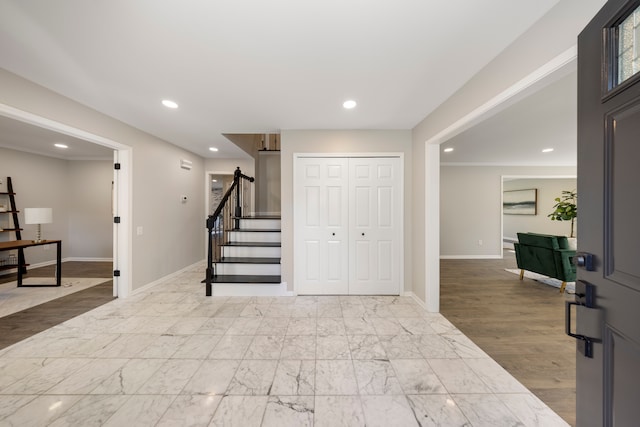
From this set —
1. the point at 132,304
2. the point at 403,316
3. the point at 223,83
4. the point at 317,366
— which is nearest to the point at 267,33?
the point at 223,83

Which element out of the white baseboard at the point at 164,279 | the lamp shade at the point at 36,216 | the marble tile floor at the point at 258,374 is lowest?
the marble tile floor at the point at 258,374

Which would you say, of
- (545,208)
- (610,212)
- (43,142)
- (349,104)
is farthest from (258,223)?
(545,208)

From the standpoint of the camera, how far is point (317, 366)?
6.80ft

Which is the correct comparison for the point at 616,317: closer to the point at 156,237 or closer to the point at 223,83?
the point at 223,83

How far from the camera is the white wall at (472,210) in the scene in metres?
6.75

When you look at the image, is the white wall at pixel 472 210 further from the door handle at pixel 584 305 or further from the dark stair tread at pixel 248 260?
the door handle at pixel 584 305

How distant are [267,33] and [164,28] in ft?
2.34

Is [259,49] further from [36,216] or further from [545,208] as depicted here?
[545,208]

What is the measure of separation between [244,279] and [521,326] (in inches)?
145

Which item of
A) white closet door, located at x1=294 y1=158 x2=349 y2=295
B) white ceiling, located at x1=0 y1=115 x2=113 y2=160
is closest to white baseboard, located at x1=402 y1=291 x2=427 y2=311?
white closet door, located at x1=294 y1=158 x2=349 y2=295

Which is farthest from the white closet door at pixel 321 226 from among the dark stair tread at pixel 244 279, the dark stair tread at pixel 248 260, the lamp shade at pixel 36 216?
the lamp shade at pixel 36 216

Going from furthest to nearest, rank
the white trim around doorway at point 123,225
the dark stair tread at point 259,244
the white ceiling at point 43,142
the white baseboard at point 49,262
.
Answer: the white baseboard at point 49,262
the dark stair tread at point 259,244
the white ceiling at point 43,142
the white trim around doorway at point 123,225

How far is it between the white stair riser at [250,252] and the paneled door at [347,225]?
0.68 m

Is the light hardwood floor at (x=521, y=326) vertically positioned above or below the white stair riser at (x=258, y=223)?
below
